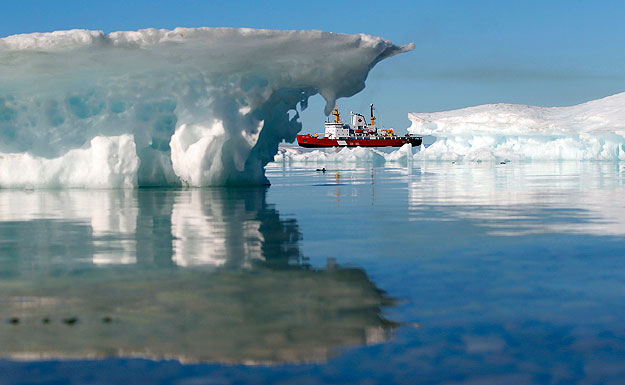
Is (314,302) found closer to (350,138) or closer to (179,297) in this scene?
(179,297)

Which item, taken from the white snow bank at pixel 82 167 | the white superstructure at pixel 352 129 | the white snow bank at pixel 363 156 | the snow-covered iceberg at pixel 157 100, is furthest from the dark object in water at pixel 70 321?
the white superstructure at pixel 352 129

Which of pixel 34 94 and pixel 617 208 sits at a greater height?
pixel 34 94

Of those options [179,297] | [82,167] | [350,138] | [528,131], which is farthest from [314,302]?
[350,138]

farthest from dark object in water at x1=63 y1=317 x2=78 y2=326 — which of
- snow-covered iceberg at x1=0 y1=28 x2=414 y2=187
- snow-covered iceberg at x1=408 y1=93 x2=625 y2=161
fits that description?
snow-covered iceberg at x1=408 y1=93 x2=625 y2=161

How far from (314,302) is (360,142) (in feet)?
282

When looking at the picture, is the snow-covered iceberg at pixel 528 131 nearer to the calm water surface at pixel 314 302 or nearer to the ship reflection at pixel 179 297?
the calm water surface at pixel 314 302

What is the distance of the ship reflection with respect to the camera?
3307 millimetres

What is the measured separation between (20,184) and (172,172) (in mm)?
3774

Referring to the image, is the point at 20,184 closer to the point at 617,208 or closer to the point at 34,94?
the point at 34,94

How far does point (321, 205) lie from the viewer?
483 inches

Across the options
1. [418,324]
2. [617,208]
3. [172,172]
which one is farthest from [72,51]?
[418,324]

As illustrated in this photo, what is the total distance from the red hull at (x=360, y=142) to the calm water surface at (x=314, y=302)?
80.3m

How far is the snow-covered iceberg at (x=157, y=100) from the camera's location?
50.8ft

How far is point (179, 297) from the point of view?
436cm
